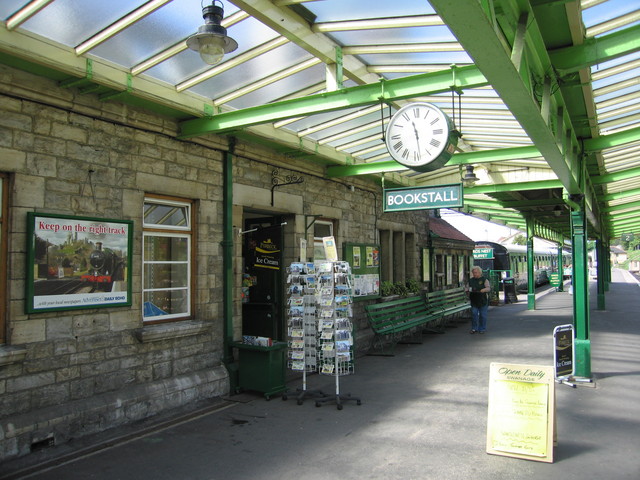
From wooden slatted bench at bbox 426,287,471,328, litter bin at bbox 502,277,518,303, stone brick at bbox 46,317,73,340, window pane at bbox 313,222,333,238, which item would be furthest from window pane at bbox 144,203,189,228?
litter bin at bbox 502,277,518,303

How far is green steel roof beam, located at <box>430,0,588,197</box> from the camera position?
2.69m

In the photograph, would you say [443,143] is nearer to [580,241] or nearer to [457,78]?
[457,78]

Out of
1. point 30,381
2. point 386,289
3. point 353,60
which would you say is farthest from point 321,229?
point 30,381

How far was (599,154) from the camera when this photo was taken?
9148mm

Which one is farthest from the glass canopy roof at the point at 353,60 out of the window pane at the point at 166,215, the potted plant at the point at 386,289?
the potted plant at the point at 386,289

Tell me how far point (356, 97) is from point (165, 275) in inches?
135

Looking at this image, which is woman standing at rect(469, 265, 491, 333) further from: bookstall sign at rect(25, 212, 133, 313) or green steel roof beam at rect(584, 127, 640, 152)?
bookstall sign at rect(25, 212, 133, 313)

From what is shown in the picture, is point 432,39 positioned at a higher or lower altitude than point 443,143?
higher

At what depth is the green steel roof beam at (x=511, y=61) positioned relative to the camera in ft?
8.83

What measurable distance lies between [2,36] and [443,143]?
4.06 m

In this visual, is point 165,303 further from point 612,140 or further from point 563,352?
point 612,140

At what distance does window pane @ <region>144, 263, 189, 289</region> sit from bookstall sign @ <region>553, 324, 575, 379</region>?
527 centimetres

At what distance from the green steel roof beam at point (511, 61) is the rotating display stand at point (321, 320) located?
300 cm

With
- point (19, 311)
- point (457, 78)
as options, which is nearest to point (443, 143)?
point (457, 78)
